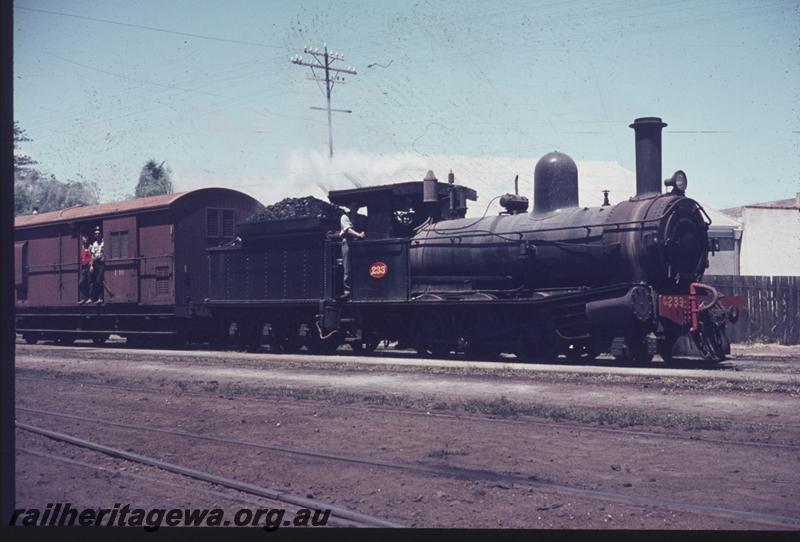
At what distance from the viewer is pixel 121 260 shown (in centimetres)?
2241

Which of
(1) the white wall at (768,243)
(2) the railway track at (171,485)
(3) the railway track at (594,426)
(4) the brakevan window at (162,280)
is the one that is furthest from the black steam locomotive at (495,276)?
(1) the white wall at (768,243)

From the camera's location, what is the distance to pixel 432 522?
203 inches

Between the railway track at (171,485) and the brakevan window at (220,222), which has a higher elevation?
the brakevan window at (220,222)

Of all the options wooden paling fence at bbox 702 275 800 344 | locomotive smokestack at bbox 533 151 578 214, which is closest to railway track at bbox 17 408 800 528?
locomotive smokestack at bbox 533 151 578 214

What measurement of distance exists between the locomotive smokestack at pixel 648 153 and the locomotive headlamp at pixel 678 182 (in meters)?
0.23

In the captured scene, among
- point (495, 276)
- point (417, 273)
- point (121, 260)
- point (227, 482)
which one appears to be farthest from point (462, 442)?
point (121, 260)

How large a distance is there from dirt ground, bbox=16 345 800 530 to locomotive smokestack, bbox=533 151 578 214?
3723mm

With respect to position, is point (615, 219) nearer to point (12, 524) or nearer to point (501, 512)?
point (501, 512)

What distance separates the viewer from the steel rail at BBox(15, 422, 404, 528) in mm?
5148

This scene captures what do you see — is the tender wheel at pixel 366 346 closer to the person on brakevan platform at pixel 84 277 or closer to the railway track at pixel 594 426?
the railway track at pixel 594 426

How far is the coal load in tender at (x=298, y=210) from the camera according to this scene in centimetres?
1903

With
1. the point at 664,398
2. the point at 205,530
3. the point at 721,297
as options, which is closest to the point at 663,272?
the point at 721,297

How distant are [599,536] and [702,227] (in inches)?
472

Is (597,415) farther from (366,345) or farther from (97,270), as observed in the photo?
(97,270)
